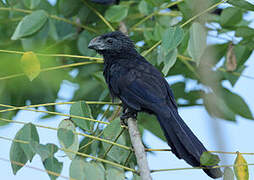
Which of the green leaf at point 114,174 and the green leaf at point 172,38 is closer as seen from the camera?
the green leaf at point 114,174

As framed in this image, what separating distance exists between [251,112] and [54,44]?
6.46ft

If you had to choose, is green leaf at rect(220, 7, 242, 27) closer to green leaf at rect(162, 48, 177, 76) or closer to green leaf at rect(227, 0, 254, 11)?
green leaf at rect(227, 0, 254, 11)

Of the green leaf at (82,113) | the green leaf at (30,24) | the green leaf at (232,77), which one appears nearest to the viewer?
the green leaf at (82,113)

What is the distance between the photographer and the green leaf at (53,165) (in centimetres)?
195

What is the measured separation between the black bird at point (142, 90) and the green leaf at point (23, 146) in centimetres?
83

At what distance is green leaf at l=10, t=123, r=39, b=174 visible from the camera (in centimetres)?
211

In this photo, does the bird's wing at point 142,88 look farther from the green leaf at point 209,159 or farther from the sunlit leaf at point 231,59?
the green leaf at point 209,159

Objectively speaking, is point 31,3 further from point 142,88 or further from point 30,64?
point 142,88

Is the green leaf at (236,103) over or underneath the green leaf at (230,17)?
underneath

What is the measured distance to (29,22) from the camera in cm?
308

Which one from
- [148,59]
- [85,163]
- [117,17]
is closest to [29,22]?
[117,17]

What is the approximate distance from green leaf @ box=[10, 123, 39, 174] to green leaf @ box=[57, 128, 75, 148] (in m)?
0.17

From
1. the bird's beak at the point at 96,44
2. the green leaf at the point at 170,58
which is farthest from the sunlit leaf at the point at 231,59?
the bird's beak at the point at 96,44

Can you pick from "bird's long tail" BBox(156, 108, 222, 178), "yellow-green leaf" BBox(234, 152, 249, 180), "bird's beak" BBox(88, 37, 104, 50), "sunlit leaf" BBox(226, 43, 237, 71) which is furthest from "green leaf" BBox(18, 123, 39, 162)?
"sunlit leaf" BBox(226, 43, 237, 71)
